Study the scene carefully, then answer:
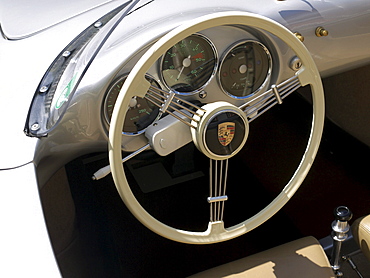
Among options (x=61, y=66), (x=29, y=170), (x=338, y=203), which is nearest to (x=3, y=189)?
(x=29, y=170)

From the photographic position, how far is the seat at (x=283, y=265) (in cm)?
115

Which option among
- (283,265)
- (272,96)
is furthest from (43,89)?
(283,265)

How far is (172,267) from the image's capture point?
1771mm

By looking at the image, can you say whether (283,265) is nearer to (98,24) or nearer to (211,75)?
(211,75)

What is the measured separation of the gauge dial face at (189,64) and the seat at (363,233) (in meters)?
0.56

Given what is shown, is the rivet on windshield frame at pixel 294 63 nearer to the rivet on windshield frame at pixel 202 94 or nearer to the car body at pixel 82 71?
the car body at pixel 82 71

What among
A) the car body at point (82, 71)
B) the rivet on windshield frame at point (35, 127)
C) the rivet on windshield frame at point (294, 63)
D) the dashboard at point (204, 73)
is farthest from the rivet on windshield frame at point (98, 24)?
the rivet on windshield frame at point (294, 63)

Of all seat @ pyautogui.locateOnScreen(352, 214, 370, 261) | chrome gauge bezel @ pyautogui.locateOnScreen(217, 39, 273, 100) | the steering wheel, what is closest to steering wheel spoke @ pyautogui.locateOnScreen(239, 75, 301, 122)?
the steering wheel

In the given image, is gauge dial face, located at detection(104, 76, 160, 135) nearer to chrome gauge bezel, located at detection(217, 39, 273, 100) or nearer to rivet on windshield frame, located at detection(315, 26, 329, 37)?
chrome gauge bezel, located at detection(217, 39, 273, 100)

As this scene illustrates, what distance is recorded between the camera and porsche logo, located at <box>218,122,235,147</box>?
43.9 inches

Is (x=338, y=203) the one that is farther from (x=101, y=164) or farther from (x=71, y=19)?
(x=71, y=19)

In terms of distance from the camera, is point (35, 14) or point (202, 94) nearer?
point (202, 94)

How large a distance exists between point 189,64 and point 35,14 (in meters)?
0.56

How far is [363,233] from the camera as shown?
1.24 meters
